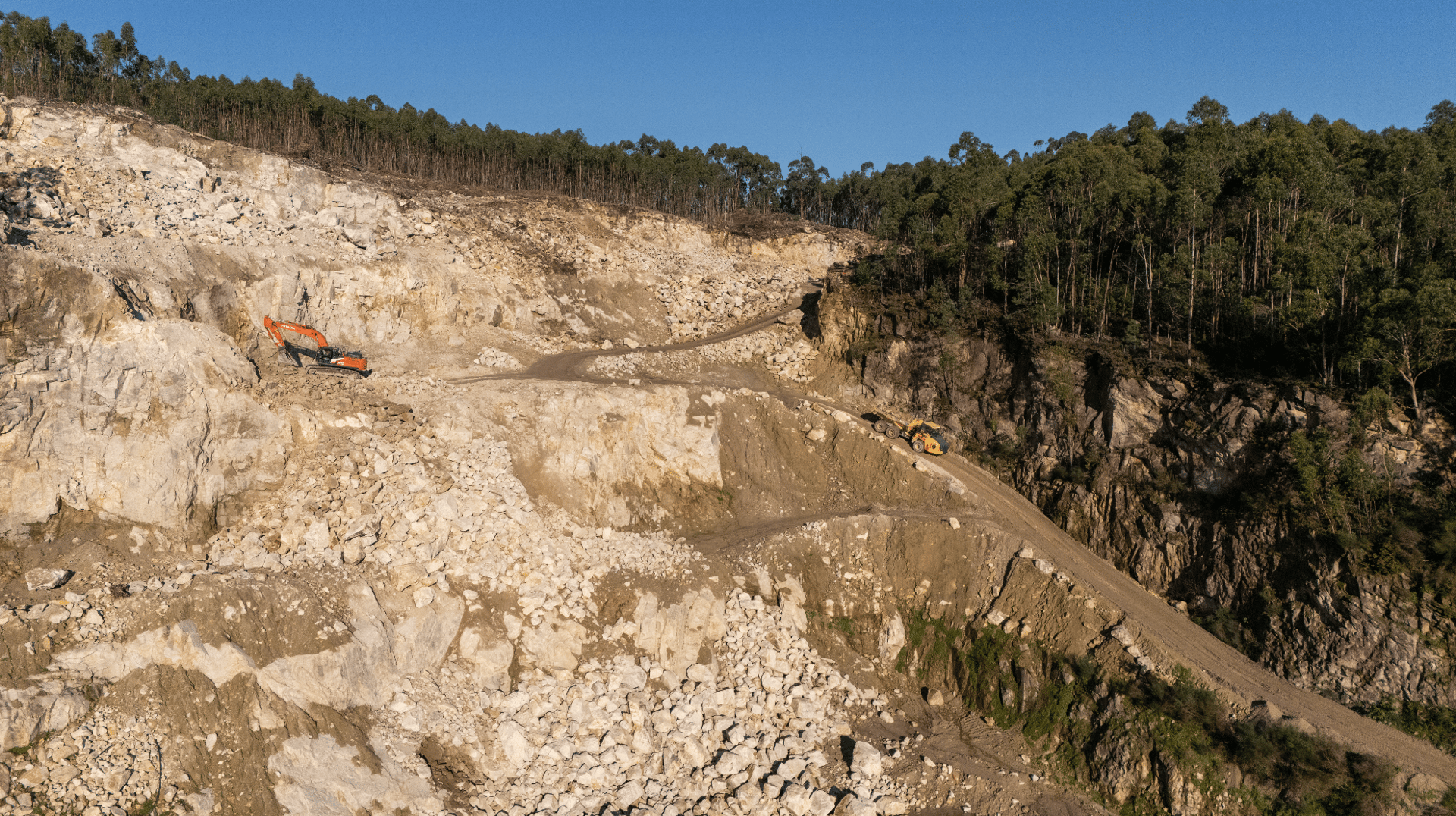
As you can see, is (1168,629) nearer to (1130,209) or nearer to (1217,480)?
(1217,480)

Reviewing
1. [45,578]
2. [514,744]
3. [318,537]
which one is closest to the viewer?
[45,578]

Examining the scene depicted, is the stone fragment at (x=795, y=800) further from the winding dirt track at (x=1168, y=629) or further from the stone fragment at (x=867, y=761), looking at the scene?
the winding dirt track at (x=1168, y=629)

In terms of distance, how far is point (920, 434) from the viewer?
1428 inches

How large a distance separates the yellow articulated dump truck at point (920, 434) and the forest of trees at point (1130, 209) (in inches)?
280

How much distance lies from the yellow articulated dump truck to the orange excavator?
25.4m

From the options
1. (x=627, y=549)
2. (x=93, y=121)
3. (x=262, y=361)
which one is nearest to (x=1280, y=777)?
(x=627, y=549)

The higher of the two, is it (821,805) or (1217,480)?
(1217,480)

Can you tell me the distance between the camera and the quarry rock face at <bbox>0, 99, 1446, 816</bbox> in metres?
20.3

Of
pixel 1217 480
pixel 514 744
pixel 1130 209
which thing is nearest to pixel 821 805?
pixel 514 744

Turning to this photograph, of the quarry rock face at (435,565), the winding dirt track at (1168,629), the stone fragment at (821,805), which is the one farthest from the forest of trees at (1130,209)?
the stone fragment at (821,805)

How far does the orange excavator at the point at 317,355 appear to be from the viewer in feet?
106

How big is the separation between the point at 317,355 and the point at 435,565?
13.4 meters

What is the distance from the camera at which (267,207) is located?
42344 mm

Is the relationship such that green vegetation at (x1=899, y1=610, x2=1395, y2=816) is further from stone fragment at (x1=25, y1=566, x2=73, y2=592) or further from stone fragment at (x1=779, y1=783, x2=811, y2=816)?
stone fragment at (x1=25, y1=566, x2=73, y2=592)
